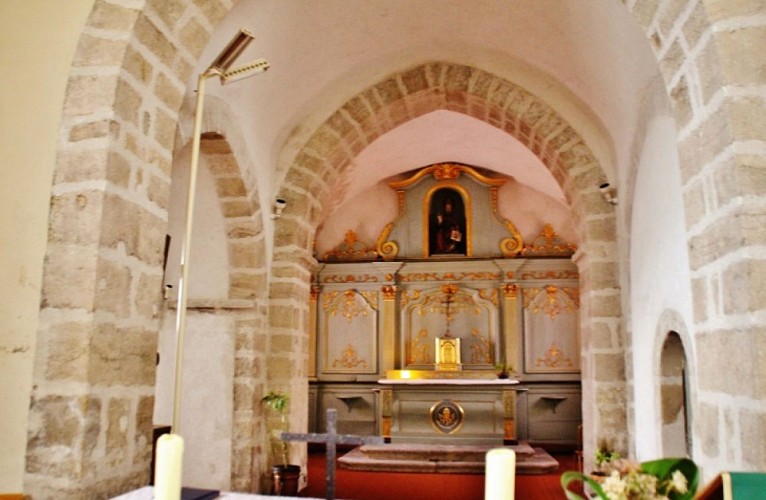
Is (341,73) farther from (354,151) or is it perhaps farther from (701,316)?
(701,316)

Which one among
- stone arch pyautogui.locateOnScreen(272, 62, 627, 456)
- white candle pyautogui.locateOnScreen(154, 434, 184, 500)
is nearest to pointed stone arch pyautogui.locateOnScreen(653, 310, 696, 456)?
stone arch pyautogui.locateOnScreen(272, 62, 627, 456)

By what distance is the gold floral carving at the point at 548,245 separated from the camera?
9.70m

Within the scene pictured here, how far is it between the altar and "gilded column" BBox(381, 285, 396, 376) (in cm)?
112

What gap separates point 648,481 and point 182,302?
5.97 ft

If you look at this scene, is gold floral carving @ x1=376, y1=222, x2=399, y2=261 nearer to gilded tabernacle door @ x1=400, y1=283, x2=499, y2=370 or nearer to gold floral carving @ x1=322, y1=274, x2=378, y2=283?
gold floral carving @ x1=322, y1=274, x2=378, y2=283

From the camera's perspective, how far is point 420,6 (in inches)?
194

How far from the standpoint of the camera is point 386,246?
10133 mm

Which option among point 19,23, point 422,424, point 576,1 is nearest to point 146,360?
point 19,23

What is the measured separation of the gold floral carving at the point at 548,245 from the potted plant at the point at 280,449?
18.0 feet

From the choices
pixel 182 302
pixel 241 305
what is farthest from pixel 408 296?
pixel 182 302

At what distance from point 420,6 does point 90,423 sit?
12.5ft

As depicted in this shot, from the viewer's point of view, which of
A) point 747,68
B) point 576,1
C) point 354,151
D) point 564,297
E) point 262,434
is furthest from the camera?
point 564,297

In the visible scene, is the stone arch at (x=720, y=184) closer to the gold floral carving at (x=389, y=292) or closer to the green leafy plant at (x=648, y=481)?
the green leafy plant at (x=648, y=481)

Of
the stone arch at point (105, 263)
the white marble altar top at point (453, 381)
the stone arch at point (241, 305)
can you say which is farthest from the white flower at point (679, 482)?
the white marble altar top at point (453, 381)
